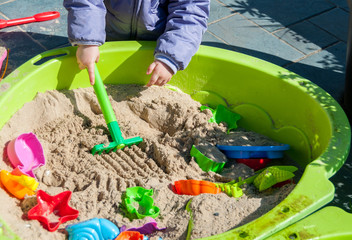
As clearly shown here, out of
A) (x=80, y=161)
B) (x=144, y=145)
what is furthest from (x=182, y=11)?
(x=80, y=161)

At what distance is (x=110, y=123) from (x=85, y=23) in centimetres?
31

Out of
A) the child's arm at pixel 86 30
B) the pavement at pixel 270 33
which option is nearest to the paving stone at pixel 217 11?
the pavement at pixel 270 33

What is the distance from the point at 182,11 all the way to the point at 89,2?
0.97ft

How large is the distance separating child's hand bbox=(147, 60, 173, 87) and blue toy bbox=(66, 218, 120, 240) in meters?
0.50

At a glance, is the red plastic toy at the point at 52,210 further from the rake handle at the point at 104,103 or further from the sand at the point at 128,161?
the rake handle at the point at 104,103

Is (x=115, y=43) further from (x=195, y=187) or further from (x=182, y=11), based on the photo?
(x=195, y=187)

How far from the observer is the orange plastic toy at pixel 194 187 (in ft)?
4.40

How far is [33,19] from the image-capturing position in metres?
2.13

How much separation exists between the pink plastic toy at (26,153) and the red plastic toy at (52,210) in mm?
113

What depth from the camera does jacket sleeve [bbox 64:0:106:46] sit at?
1.50m

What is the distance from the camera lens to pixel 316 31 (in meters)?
2.27

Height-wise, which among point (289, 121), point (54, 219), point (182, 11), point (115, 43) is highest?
point (182, 11)

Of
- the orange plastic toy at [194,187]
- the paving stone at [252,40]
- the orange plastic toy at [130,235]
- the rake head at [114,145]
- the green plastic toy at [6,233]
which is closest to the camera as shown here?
the green plastic toy at [6,233]

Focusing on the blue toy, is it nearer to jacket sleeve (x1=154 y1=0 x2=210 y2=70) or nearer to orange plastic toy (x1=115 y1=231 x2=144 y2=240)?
orange plastic toy (x1=115 y1=231 x2=144 y2=240)
